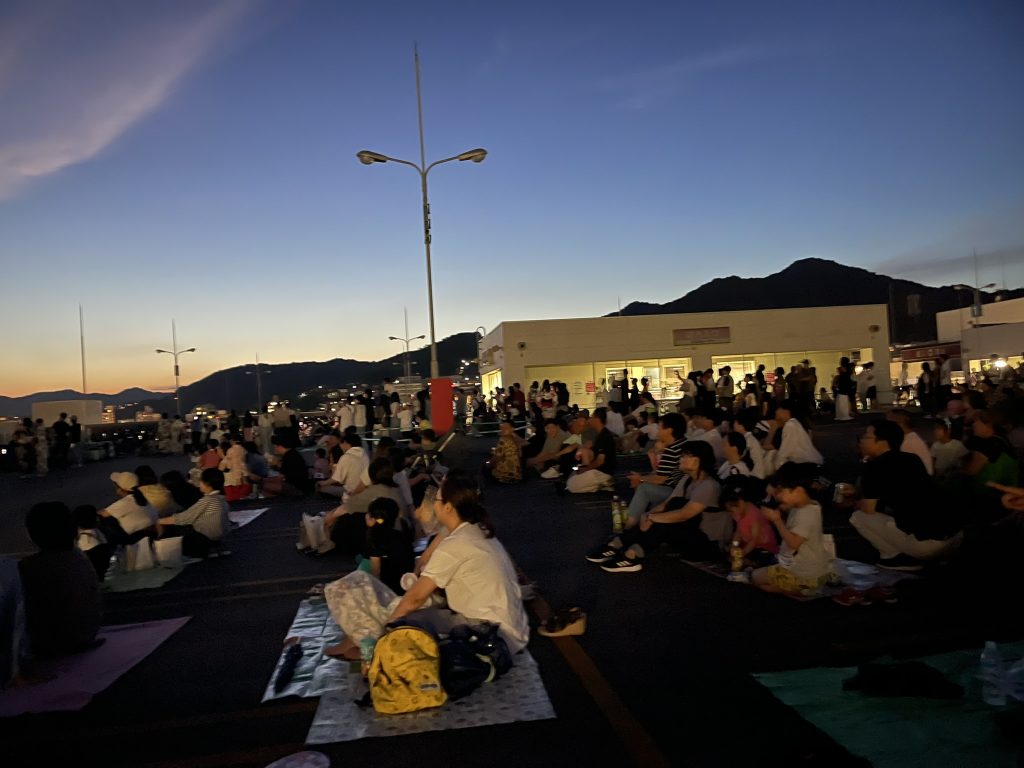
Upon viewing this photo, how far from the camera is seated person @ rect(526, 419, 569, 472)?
15070mm

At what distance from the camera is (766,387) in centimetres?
2266

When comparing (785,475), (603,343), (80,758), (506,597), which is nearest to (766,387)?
(603,343)

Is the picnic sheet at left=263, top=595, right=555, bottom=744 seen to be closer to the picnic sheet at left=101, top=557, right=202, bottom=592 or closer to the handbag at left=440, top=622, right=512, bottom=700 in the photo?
the handbag at left=440, top=622, right=512, bottom=700

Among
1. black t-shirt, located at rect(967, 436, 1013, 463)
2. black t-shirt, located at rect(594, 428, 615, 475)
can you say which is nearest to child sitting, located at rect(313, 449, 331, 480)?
black t-shirt, located at rect(594, 428, 615, 475)

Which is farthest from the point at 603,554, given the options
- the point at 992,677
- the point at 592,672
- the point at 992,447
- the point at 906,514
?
the point at 992,447

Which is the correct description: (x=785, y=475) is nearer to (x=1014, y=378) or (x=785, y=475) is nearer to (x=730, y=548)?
(x=730, y=548)

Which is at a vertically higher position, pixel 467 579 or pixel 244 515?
pixel 467 579

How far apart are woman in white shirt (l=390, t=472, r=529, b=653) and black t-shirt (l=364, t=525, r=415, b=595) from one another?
150cm

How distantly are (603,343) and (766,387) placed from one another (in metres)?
12.8

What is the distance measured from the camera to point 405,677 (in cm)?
436

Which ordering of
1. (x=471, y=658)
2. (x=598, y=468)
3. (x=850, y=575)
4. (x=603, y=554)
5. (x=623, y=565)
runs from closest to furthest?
(x=471, y=658), (x=850, y=575), (x=623, y=565), (x=603, y=554), (x=598, y=468)

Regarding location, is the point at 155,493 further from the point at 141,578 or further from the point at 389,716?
the point at 389,716

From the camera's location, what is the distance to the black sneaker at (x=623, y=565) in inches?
293

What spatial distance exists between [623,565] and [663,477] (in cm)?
201
